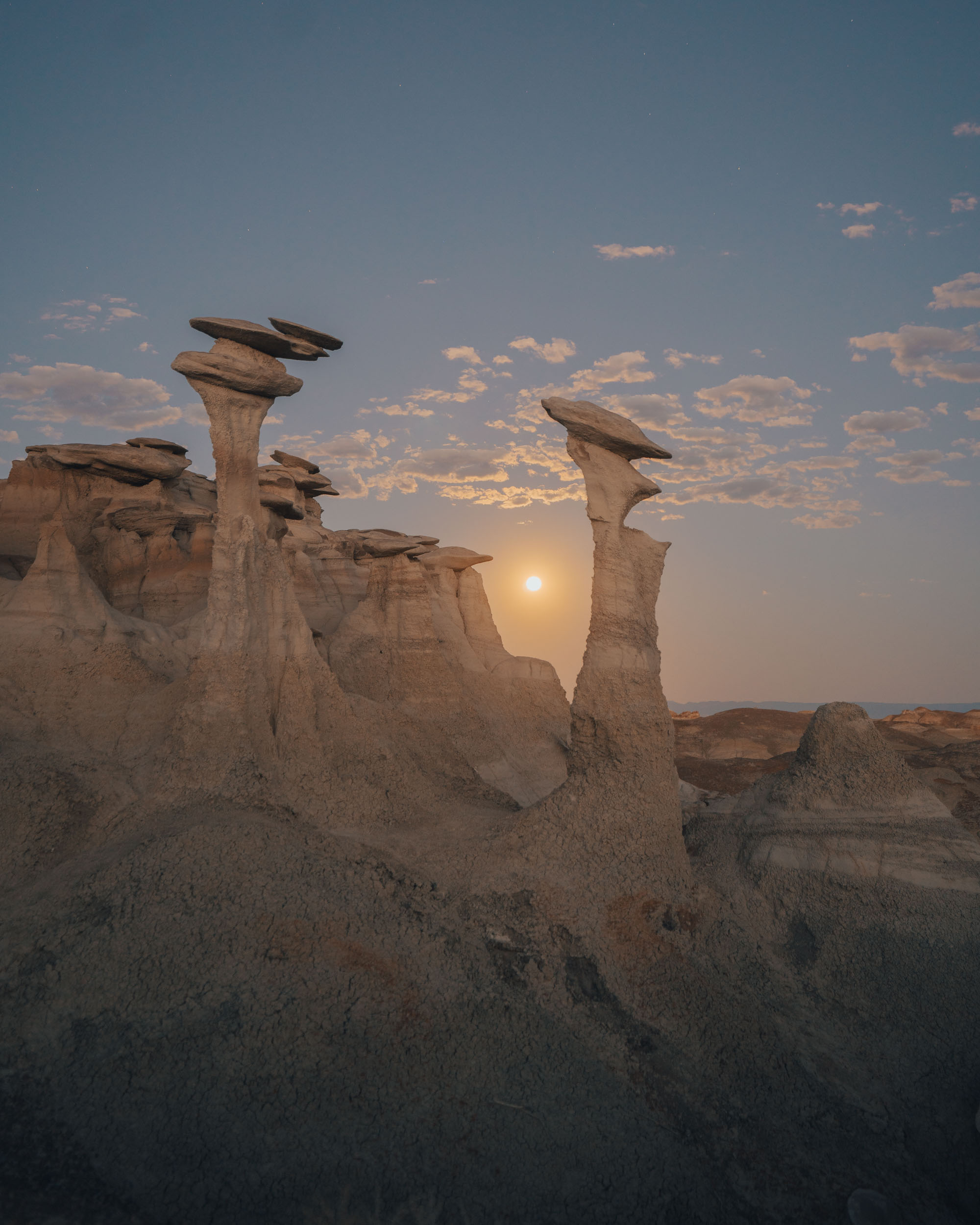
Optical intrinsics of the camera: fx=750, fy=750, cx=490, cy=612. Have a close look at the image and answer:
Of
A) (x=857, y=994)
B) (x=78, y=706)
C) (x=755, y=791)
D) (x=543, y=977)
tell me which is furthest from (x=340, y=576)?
(x=857, y=994)

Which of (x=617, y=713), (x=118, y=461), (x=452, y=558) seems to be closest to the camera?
(x=617, y=713)

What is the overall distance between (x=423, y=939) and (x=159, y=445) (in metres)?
13.6

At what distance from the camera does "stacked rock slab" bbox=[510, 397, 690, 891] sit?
357 inches

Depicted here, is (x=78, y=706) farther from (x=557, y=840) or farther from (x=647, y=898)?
(x=647, y=898)

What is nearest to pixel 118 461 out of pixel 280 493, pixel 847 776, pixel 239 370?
pixel 280 493

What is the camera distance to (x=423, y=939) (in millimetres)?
7520

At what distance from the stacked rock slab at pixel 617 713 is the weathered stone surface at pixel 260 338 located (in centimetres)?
369

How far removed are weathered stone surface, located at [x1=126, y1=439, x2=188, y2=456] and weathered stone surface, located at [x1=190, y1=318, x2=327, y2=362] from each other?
7114 millimetres

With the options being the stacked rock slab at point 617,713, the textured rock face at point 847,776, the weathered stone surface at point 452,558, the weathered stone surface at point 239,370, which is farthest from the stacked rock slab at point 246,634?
the weathered stone surface at point 452,558

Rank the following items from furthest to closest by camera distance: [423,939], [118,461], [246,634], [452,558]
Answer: [452,558] < [118,461] < [246,634] < [423,939]

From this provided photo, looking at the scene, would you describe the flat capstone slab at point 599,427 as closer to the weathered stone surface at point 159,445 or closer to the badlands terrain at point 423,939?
the badlands terrain at point 423,939

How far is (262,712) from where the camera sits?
397 inches

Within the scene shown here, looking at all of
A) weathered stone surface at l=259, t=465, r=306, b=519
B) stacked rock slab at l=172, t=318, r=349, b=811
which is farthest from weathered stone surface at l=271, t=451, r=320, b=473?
stacked rock slab at l=172, t=318, r=349, b=811

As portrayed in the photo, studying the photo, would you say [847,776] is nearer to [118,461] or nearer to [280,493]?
[280,493]
